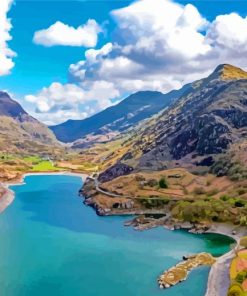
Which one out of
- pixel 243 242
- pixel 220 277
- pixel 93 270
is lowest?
pixel 93 270

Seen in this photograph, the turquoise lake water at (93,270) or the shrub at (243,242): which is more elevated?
the shrub at (243,242)

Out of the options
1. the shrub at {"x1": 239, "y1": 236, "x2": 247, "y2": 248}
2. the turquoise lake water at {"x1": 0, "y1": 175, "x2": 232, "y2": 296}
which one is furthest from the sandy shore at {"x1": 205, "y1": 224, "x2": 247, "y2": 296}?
the shrub at {"x1": 239, "y1": 236, "x2": 247, "y2": 248}

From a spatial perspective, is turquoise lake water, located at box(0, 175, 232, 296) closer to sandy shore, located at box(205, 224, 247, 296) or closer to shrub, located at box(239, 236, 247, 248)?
sandy shore, located at box(205, 224, 247, 296)

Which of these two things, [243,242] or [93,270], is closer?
[93,270]

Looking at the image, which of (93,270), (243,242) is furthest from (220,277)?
(93,270)

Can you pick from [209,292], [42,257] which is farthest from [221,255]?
[42,257]

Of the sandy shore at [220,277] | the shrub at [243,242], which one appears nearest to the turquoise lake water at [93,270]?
the sandy shore at [220,277]

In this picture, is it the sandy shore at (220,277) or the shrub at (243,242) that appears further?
the shrub at (243,242)

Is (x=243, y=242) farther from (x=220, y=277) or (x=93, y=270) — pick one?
(x=93, y=270)

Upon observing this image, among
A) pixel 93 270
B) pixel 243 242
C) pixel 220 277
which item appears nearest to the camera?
pixel 220 277

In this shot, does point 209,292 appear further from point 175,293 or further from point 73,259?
point 73,259

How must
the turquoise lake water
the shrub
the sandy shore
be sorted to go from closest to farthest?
the sandy shore → the turquoise lake water → the shrub

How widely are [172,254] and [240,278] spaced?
49345 mm

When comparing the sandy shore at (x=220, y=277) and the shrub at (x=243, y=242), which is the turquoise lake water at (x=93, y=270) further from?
the shrub at (x=243, y=242)
